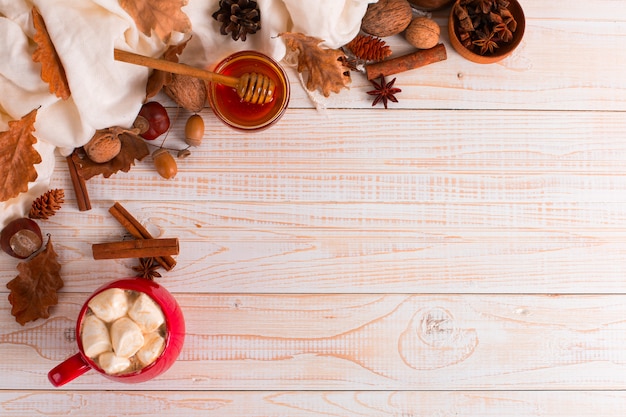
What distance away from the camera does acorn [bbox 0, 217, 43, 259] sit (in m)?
1.04

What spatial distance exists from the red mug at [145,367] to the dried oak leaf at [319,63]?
440 mm

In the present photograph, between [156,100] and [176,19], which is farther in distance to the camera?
[156,100]

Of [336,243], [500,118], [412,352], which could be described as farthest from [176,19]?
[412,352]

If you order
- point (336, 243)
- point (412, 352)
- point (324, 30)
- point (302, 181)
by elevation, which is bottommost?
point (412, 352)

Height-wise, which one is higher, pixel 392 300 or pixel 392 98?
pixel 392 98

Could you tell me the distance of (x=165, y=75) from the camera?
1.01 m

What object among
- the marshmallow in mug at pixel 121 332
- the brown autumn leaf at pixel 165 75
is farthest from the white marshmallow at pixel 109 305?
the brown autumn leaf at pixel 165 75

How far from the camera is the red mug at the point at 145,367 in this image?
3.12 ft

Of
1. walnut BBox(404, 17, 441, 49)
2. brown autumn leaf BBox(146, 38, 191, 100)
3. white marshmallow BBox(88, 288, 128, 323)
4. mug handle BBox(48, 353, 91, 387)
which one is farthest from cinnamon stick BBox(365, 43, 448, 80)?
mug handle BBox(48, 353, 91, 387)

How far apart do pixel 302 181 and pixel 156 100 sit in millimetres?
295

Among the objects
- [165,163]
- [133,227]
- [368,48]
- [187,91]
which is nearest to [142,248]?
[133,227]

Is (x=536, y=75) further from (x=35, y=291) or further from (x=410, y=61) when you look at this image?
(x=35, y=291)

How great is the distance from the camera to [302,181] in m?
1.10

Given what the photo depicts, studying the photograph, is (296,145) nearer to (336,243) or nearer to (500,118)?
(336,243)
